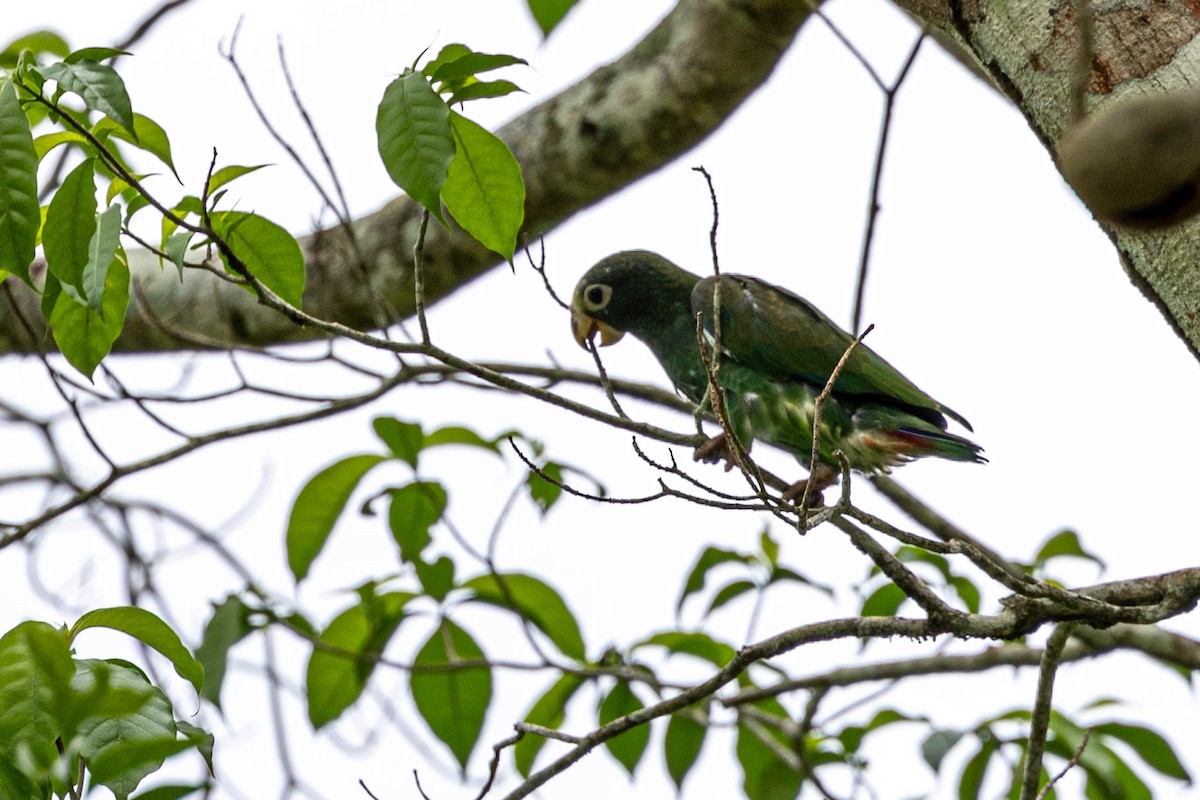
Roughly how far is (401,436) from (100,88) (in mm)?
1488

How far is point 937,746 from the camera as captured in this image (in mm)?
2770

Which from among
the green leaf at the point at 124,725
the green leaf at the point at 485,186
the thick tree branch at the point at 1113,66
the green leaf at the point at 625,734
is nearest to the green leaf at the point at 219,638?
the green leaf at the point at 625,734

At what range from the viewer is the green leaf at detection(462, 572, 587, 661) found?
3277 mm

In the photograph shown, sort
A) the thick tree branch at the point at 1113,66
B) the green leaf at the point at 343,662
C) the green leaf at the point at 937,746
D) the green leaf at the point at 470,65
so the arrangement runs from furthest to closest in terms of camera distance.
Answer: the green leaf at the point at 343,662 < the green leaf at the point at 937,746 < the green leaf at the point at 470,65 < the thick tree branch at the point at 1113,66

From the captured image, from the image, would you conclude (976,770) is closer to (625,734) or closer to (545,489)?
(625,734)

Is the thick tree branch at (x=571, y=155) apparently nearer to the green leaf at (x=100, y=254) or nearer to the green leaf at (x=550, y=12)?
the green leaf at (x=100, y=254)

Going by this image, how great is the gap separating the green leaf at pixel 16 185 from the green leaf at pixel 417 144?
0.45m

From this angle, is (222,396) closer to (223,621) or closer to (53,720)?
(223,621)

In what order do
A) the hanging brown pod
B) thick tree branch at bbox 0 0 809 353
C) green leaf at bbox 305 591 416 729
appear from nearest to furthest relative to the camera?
the hanging brown pod
green leaf at bbox 305 591 416 729
thick tree branch at bbox 0 0 809 353

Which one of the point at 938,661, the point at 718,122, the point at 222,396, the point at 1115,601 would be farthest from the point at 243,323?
the point at 1115,601

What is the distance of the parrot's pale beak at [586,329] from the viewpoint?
4.00m

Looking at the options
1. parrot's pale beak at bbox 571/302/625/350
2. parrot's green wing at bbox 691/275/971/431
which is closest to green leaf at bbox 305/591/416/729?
parrot's green wing at bbox 691/275/971/431

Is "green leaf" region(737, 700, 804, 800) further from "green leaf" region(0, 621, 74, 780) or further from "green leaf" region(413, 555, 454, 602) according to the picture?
"green leaf" region(0, 621, 74, 780)

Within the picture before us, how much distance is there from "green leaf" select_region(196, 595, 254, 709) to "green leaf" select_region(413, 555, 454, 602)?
41 cm
